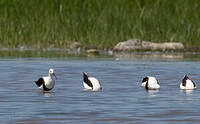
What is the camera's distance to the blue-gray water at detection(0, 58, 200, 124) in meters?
13.7

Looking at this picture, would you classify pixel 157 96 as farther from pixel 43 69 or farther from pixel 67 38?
pixel 67 38

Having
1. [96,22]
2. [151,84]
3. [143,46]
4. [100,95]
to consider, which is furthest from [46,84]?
[96,22]

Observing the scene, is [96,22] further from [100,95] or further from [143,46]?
[100,95]

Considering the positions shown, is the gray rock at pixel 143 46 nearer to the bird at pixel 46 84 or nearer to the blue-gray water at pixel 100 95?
the blue-gray water at pixel 100 95

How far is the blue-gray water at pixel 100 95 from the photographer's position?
1373 cm

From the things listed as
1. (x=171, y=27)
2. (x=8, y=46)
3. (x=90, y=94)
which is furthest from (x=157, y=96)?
(x=8, y=46)

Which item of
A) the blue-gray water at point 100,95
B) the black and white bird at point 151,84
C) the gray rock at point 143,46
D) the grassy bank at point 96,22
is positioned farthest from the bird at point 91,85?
the grassy bank at point 96,22

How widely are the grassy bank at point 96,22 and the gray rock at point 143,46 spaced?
0.32 meters

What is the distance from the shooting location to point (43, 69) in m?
25.1

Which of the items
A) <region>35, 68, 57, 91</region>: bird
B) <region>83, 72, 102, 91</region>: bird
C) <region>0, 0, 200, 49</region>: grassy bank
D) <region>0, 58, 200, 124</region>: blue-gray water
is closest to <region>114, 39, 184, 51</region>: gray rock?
<region>0, 0, 200, 49</region>: grassy bank

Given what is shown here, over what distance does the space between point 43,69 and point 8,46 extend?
9.59 meters

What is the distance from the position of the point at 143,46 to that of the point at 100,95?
1526cm

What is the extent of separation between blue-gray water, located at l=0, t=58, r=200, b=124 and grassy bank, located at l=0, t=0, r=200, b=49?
4764 millimetres

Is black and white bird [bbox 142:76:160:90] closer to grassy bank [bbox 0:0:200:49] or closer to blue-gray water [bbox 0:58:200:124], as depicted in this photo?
blue-gray water [bbox 0:58:200:124]
